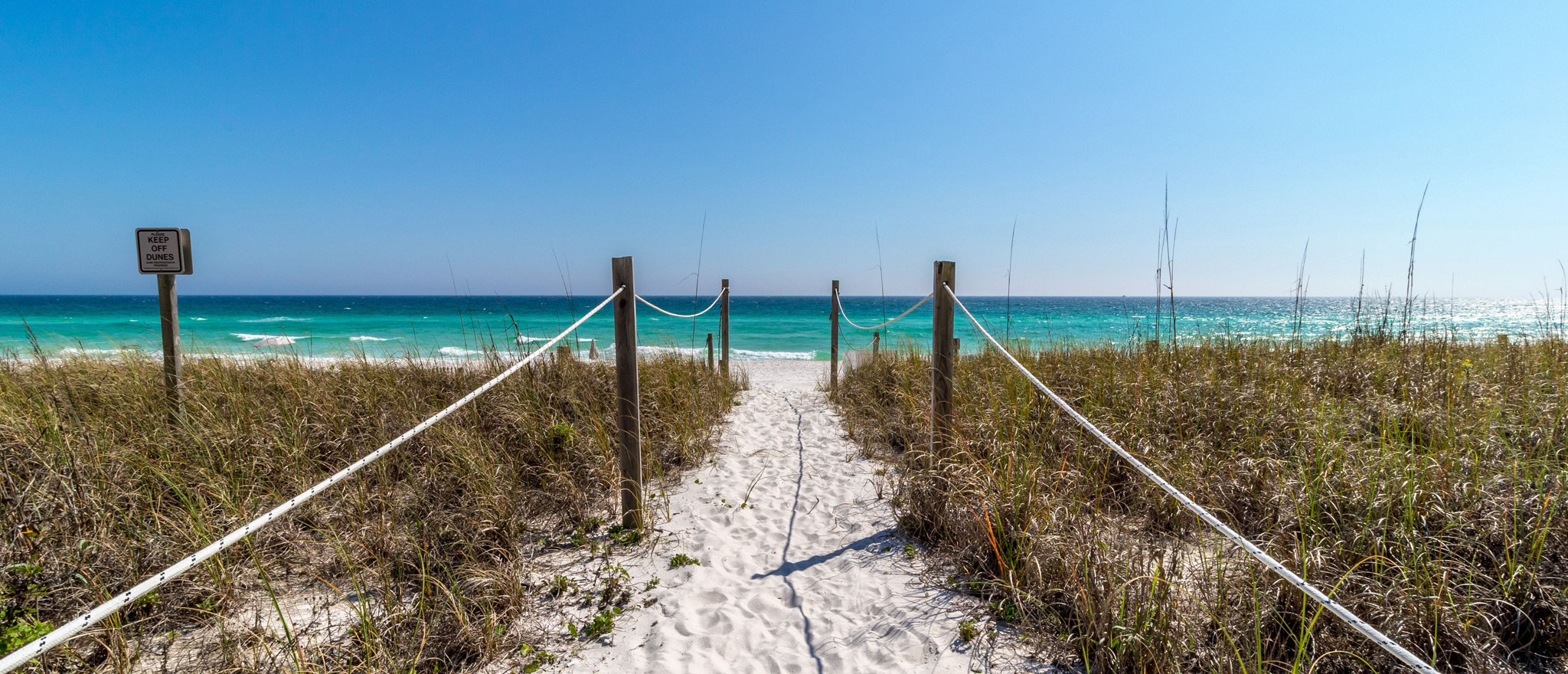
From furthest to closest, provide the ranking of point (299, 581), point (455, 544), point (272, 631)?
point (455, 544) → point (299, 581) → point (272, 631)

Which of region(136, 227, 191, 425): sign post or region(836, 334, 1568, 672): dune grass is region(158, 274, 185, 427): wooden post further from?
region(836, 334, 1568, 672): dune grass

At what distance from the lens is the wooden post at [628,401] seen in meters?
3.03

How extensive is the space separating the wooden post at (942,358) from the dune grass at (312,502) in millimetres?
1977

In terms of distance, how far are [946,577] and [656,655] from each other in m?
1.38

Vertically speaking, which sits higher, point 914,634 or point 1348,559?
point 1348,559

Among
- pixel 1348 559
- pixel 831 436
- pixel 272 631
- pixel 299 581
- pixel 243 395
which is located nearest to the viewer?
pixel 272 631

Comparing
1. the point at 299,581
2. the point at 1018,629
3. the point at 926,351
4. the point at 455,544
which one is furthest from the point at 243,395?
the point at 926,351

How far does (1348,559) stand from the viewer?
7.06 ft

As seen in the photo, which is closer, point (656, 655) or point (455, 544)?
point (656, 655)

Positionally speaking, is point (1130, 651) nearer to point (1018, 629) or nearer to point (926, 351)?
point (1018, 629)

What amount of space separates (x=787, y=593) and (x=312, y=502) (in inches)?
100

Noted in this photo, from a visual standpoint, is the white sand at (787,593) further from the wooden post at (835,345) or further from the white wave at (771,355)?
the white wave at (771,355)

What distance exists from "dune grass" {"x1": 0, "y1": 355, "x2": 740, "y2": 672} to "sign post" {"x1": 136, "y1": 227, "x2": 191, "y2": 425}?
179 mm

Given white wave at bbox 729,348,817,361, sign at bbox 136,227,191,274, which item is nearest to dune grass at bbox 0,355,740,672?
sign at bbox 136,227,191,274
